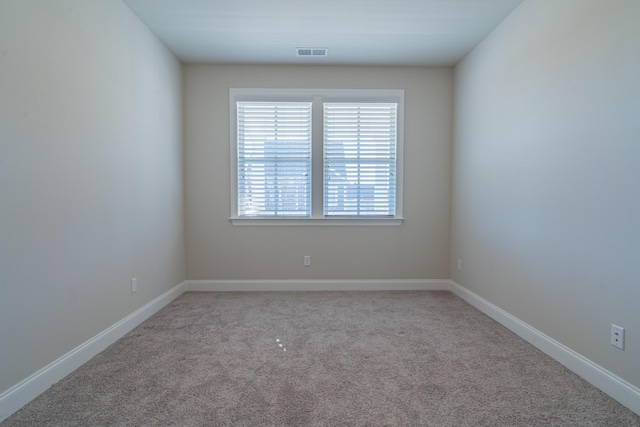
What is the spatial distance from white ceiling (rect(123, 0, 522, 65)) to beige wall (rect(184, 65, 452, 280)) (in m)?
0.21

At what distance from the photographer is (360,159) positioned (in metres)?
3.97

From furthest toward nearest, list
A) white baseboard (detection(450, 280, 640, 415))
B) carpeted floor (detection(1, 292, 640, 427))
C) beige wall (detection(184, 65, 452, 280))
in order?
beige wall (detection(184, 65, 452, 280)) → white baseboard (detection(450, 280, 640, 415)) → carpeted floor (detection(1, 292, 640, 427))

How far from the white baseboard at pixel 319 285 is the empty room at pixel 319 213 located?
25mm

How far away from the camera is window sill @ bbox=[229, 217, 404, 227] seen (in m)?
3.93

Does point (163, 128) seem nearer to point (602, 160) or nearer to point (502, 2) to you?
point (502, 2)

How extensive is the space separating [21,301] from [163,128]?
6.89 feet

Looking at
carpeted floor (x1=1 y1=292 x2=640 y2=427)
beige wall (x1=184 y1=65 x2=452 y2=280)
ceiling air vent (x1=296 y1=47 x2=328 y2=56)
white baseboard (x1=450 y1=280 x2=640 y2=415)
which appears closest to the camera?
carpeted floor (x1=1 y1=292 x2=640 y2=427)

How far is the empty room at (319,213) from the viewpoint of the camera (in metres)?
1.73

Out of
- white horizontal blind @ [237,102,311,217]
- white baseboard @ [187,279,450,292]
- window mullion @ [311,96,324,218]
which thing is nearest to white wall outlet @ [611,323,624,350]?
white baseboard @ [187,279,450,292]

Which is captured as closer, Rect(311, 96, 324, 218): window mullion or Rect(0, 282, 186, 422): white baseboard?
Rect(0, 282, 186, 422): white baseboard

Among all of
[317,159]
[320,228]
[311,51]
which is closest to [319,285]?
[320,228]

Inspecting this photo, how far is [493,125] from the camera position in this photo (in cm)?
305

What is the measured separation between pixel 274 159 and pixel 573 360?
325 centimetres

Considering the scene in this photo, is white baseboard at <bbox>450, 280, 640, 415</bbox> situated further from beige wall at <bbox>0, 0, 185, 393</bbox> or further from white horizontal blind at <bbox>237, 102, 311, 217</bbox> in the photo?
beige wall at <bbox>0, 0, 185, 393</bbox>
